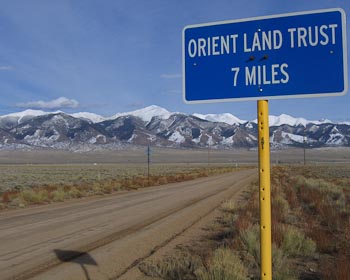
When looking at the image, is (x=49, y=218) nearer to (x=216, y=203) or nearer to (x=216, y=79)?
(x=216, y=203)

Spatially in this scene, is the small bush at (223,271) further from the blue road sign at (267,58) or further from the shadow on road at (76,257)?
the blue road sign at (267,58)

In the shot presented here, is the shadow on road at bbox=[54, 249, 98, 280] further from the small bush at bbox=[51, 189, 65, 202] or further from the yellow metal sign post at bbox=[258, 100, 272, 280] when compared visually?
the small bush at bbox=[51, 189, 65, 202]

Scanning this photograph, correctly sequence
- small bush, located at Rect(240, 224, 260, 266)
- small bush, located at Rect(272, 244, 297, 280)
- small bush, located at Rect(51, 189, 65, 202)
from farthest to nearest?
small bush, located at Rect(51, 189, 65, 202), small bush, located at Rect(240, 224, 260, 266), small bush, located at Rect(272, 244, 297, 280)

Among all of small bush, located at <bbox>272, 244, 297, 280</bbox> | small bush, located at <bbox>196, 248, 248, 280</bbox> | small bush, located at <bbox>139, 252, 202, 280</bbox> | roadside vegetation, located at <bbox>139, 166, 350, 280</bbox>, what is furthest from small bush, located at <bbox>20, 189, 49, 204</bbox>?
small bush, located at <bbox>196, 248, 248, 280</bbox>

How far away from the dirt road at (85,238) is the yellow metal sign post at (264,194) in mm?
4819

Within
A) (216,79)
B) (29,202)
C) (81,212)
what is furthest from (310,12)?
(29,202)

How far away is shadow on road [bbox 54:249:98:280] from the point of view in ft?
29.0

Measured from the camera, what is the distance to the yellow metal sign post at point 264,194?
358 cm

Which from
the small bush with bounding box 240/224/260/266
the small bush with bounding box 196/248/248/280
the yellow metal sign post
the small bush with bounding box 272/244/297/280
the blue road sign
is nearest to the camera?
the blue road sign

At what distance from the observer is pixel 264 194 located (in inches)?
142

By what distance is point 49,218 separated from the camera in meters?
15.8

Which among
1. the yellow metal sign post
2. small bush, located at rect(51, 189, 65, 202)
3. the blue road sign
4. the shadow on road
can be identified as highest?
the blue road sign

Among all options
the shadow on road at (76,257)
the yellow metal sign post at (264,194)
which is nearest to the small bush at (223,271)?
the shadow on road at (76,257)

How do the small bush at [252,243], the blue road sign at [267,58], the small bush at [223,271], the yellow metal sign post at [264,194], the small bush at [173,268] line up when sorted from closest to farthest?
the blue road sign at [267,58], the yellow metal sign post at [264,194], the small bush at [223,271], the small bush at [173,268], the small bush at [252,243]
